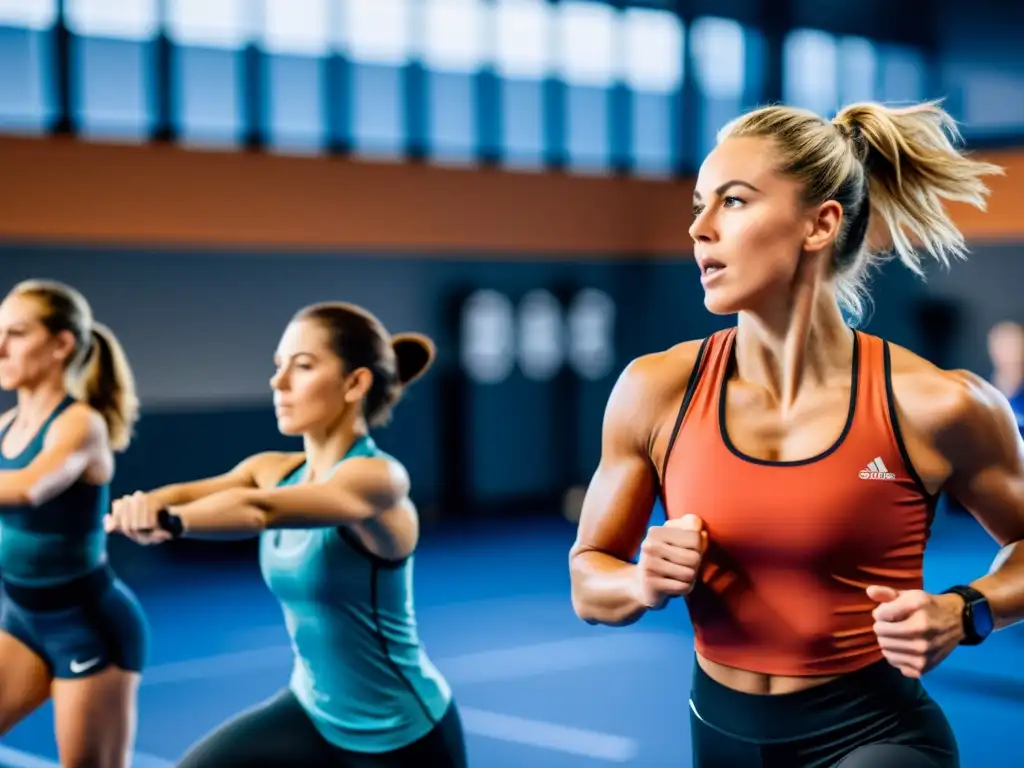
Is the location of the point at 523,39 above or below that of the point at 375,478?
above

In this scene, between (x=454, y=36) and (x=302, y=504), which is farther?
(x=454, y=36)

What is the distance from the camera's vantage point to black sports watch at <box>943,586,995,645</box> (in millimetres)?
2207

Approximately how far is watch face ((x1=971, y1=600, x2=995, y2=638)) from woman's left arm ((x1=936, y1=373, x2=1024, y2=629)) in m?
0.02

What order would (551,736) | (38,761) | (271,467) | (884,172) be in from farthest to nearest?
(551,736) < (38,761) < (271,467) < (884,172)

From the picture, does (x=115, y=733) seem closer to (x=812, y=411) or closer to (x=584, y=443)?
(x=812, y=411)

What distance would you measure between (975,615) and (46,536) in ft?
8.98

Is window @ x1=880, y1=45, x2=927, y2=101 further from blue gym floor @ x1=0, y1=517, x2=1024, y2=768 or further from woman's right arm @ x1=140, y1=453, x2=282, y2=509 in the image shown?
woman's right arm @ x1=140, y1=453, x2=282, y2=509

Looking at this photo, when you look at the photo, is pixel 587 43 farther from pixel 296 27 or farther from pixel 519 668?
pixel 519 668

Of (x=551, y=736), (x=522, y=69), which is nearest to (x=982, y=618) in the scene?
(x=551, y=736)

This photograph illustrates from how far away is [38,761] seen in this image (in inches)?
231

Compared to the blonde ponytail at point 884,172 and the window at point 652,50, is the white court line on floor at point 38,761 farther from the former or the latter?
the window at point 652,50

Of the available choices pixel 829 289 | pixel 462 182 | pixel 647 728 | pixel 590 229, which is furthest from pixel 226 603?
pixel 829 289

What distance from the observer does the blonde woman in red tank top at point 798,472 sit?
2.24m

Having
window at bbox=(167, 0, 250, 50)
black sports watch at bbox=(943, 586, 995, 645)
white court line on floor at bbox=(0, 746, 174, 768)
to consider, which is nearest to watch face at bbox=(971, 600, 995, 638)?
black sports watch at bbox=(943, 586, 995, 645)
